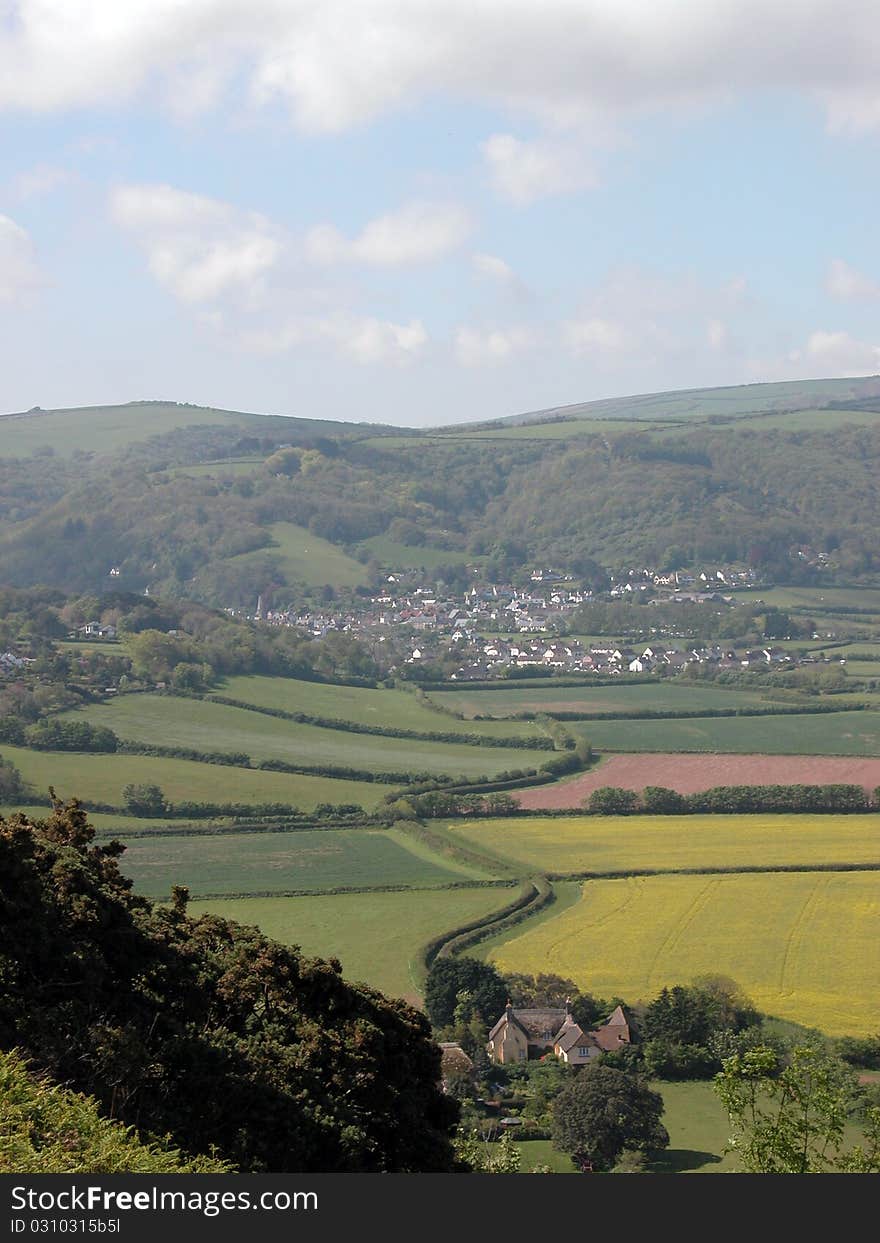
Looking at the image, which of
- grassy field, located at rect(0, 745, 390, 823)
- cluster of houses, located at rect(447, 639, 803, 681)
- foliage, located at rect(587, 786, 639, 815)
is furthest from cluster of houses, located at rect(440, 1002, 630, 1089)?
cluster of houses, located at rect(447, 639, 803, 681)

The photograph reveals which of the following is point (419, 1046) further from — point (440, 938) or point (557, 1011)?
point (440, 938)

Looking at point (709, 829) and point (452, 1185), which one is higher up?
point (452, 1185)

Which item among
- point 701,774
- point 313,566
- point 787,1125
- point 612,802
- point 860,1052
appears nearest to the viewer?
point 787,1125

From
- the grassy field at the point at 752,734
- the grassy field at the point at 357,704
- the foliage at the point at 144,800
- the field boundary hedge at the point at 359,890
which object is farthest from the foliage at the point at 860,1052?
the grassy field at the point at 357,704

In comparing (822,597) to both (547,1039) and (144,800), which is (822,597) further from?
(547,1039)

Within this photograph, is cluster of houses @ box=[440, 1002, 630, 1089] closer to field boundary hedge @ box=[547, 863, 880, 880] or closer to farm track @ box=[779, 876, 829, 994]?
farm track @ box=[779, 876, 829, 994]

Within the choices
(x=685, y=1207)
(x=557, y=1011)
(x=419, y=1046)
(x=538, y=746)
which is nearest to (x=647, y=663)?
(x=538, y=746)

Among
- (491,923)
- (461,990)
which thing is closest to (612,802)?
(491,923)

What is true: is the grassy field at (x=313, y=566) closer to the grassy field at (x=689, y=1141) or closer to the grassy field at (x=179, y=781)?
the grassy field at (x=179, y=781)
